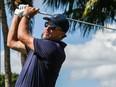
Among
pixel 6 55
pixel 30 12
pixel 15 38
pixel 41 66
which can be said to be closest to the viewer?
pixel 41 66

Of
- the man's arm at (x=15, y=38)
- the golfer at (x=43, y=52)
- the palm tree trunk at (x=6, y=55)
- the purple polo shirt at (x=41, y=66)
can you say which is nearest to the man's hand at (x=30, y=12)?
the golfer at (x=43, y=52)

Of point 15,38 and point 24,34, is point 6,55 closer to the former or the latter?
point 15,38

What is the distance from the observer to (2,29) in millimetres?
17000

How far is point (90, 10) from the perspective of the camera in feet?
60.0

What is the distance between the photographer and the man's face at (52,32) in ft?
17.0

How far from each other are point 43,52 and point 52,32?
0.24 m

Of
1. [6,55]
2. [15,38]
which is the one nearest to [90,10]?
[6,55]

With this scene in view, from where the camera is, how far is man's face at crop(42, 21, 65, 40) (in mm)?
5191

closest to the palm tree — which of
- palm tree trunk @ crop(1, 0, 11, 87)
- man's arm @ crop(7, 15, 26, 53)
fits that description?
palm tree trunk @ crop(1, 0, 11, 87)

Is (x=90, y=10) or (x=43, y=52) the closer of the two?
(x=43, y=52)

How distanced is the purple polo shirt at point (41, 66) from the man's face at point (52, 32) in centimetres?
6

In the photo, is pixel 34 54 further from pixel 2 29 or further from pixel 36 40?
pixel 2 29

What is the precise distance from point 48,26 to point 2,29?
11.9 meters

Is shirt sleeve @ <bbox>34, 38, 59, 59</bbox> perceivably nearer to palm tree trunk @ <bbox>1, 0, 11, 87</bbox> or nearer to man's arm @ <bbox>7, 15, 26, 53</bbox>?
man's arm @ <bbox>7, 15, 26, 53</bbox>
